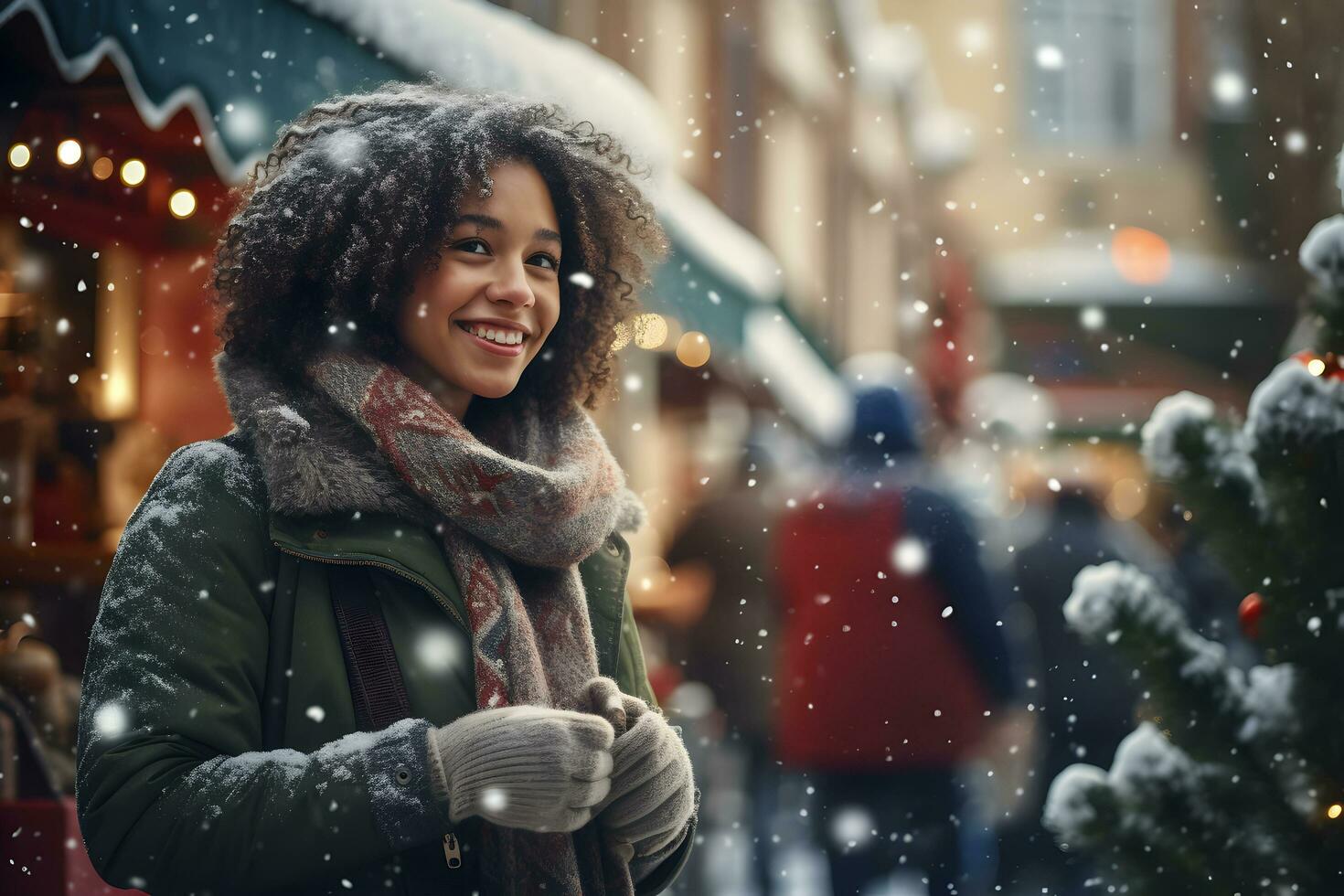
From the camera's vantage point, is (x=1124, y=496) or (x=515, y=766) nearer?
(x=515, y=766)

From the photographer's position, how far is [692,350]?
9281 millimetres

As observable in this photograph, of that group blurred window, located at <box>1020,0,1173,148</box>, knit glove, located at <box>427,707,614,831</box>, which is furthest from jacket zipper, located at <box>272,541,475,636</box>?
blurred window, located at <box>1020,0,1173,148</box>

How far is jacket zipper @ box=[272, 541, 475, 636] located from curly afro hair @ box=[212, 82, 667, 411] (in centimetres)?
28

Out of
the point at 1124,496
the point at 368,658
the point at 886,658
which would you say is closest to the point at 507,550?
the point at 368,658

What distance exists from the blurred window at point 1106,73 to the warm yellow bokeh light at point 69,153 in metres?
22.0

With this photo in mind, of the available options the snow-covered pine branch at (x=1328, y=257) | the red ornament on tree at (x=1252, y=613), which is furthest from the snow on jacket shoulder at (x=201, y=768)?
the snow-covered pine branch at (x=1328, y=257)

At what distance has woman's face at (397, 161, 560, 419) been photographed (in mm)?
1804

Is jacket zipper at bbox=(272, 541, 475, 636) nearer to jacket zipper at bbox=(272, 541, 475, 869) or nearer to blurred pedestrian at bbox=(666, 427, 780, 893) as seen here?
jacket zipper at bbox=(272, 541, 475, 869)

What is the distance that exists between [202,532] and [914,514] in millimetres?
2829

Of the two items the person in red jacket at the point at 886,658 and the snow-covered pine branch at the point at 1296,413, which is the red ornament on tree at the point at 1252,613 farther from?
the person in red jacket at the point at 886,658

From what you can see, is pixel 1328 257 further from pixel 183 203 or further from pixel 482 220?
pixel 183 203

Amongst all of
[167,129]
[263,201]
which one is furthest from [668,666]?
[263,201]

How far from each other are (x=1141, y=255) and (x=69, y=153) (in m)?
19.6

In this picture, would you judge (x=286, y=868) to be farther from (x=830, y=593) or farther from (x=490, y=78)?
(x=830, y=593)
